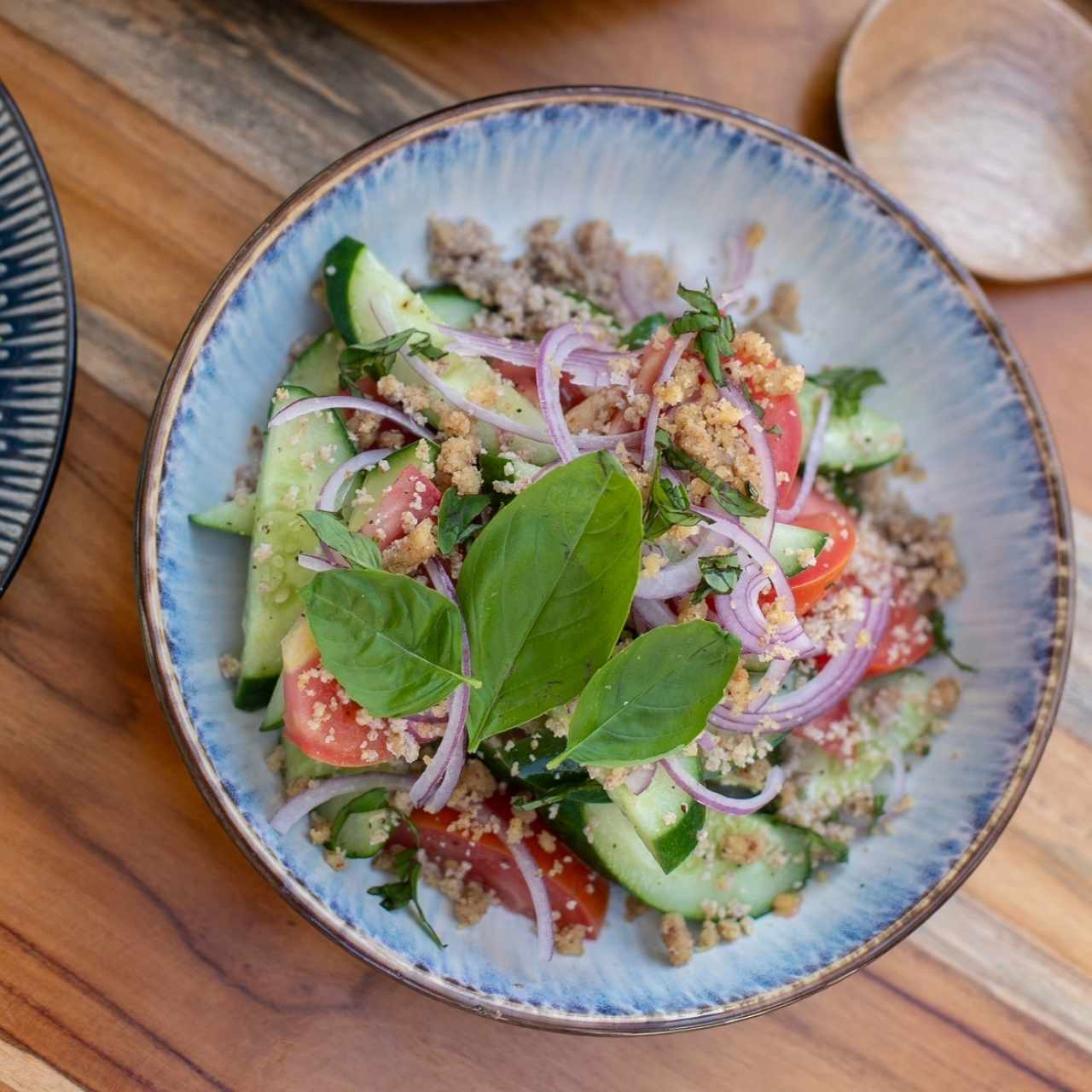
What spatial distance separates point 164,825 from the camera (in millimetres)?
1662

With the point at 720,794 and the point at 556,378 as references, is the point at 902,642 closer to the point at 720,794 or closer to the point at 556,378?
the point at 720,794

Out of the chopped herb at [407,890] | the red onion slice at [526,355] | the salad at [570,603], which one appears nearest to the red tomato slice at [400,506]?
the salad at [570,603]

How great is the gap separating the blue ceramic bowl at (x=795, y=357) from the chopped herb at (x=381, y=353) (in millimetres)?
171

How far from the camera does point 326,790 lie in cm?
153

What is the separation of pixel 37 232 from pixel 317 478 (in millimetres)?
595

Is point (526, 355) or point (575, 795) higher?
point (526, 355)

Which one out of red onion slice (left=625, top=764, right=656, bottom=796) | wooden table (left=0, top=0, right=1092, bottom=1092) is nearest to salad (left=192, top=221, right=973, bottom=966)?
red onion slice (left=625, top=764, right=656, bottom=796)

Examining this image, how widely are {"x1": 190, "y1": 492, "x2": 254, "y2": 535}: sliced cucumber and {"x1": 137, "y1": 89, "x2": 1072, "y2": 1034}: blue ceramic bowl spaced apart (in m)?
0.02

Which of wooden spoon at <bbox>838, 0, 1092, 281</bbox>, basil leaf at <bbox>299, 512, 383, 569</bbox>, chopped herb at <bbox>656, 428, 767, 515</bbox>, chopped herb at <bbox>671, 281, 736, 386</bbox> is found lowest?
basil leaf at <bbox>299, 512, 383, 569</bbox>

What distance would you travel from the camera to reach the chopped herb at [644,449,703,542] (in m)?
1.38

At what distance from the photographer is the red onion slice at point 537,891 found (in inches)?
62.0

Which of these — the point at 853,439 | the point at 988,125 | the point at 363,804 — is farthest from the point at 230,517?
the point at 988,125

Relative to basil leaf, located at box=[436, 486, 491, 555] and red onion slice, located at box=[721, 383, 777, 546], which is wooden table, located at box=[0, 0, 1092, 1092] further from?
red onion slice, located at box=[721, 383, 777, 546]

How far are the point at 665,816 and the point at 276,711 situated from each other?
0.59 m
